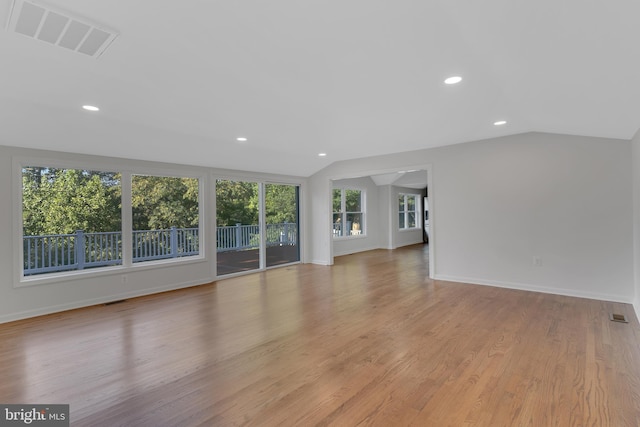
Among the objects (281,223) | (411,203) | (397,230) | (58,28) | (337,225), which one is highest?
(58,28)

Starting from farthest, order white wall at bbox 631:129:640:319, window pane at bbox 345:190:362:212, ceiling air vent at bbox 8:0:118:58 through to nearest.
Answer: window pane at bbox 345:190:362:212, white wall at bbox 631:129:640:319, ceiling air vent at bbox 8:0:118:58

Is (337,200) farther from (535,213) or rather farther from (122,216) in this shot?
(122,216)

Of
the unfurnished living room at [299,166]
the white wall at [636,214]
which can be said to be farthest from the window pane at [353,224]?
the white wall at [636,214]

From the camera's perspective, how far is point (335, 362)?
2.59m

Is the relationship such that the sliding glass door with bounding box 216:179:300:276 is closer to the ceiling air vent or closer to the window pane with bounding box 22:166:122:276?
the window pane with bounding box 22:166:122:276

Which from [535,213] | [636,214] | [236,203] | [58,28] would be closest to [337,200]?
[236,203]

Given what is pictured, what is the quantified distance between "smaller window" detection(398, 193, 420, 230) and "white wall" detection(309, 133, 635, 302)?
523 cm

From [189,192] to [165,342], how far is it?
317 centimetres

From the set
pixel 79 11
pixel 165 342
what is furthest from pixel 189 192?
pixel 79 11

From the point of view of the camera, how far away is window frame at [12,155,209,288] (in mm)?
3861

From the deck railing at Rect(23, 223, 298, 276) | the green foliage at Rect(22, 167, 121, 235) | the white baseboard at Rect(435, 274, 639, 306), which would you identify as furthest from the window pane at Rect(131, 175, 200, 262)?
the white baseboard at Rect(435, 274, 639, 306)

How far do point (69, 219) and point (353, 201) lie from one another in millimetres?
6988

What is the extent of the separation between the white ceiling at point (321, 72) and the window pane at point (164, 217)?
0.79 meters

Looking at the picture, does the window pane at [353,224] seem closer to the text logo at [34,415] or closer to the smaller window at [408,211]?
the smaller window at [408,211]
